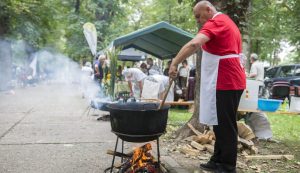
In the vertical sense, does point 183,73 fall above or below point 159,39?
below

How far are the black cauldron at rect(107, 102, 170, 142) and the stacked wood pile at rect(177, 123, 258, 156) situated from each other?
155 cm

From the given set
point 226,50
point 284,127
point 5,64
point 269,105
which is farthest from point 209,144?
point 5,64

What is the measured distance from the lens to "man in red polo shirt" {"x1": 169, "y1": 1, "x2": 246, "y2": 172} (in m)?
4.04

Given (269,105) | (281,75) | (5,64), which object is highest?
(5,64)

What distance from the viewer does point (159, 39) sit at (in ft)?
42.8

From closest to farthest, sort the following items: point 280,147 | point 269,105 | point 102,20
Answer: point 280,147, point 269,105, point 102,20

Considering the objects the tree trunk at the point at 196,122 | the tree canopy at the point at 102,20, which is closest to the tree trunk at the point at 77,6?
the tree canopy at the point at 102,20

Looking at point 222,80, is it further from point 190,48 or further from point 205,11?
point 205,11

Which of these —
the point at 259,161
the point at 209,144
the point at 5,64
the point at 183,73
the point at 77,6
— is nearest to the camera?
the point at 259,161

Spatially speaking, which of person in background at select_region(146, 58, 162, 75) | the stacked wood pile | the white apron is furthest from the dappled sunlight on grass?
person in background at select_region(146, 58, 162, 75)

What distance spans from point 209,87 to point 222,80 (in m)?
0.19

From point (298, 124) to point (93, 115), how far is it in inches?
224

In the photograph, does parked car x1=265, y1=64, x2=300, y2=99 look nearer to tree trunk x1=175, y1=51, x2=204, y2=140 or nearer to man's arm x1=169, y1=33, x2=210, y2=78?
tree trunk x1=175, y1=51, x2=204, y2=140

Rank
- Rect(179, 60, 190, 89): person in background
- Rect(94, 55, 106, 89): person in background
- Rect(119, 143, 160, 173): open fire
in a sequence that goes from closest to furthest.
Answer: Rect(119, 143, 160, 173): open fire → Rect(94, 55, 106, 89): person in background → Rect(179, 60, 190, 89): person in background
